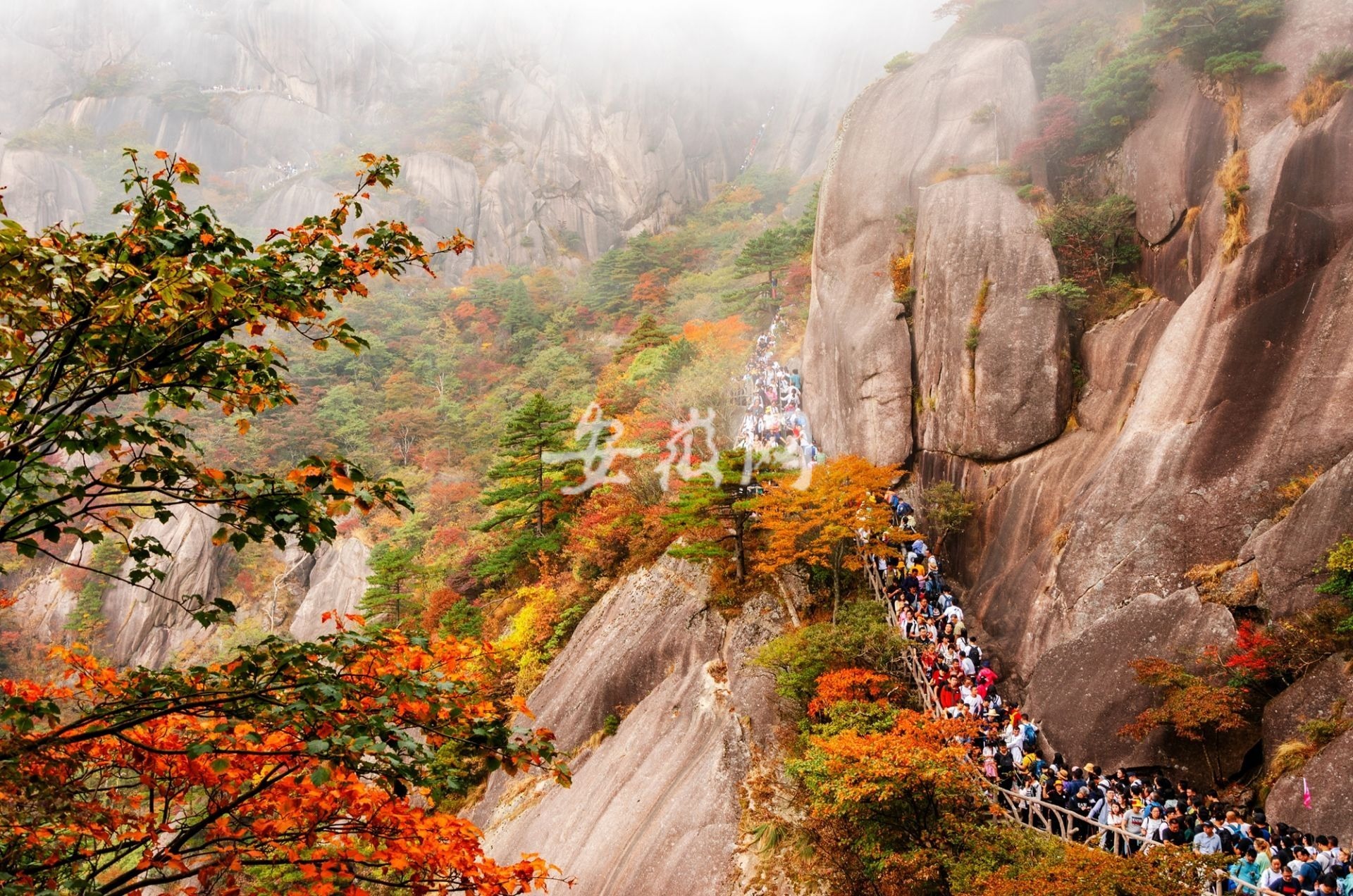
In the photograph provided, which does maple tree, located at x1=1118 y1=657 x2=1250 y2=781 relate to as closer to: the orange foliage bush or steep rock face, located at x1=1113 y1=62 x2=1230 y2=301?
the orange foliage bush

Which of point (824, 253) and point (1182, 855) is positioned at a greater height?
point (824, 253)

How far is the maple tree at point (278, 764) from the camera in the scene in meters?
3.70

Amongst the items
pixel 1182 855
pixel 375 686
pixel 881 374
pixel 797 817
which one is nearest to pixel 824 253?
pixel 881 374

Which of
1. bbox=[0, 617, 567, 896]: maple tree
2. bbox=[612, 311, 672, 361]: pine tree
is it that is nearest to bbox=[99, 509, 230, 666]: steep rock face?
bbox=[612, 311, 672, 361]: pine tree

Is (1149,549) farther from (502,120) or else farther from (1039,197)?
(502,120)

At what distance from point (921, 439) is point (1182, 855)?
1345cm

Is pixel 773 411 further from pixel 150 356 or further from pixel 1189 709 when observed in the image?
pixel 150 356

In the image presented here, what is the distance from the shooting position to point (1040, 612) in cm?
1350

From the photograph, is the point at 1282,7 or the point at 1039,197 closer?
the point at 1282,7

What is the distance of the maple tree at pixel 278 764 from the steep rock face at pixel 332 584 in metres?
33.4

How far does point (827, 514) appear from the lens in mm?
15195

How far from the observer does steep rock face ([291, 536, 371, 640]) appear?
3638 centimetres

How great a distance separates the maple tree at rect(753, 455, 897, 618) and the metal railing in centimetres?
261

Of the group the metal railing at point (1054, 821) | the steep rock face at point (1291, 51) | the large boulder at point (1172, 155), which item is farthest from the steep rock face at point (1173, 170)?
the metal railing at point (1054, 821)
